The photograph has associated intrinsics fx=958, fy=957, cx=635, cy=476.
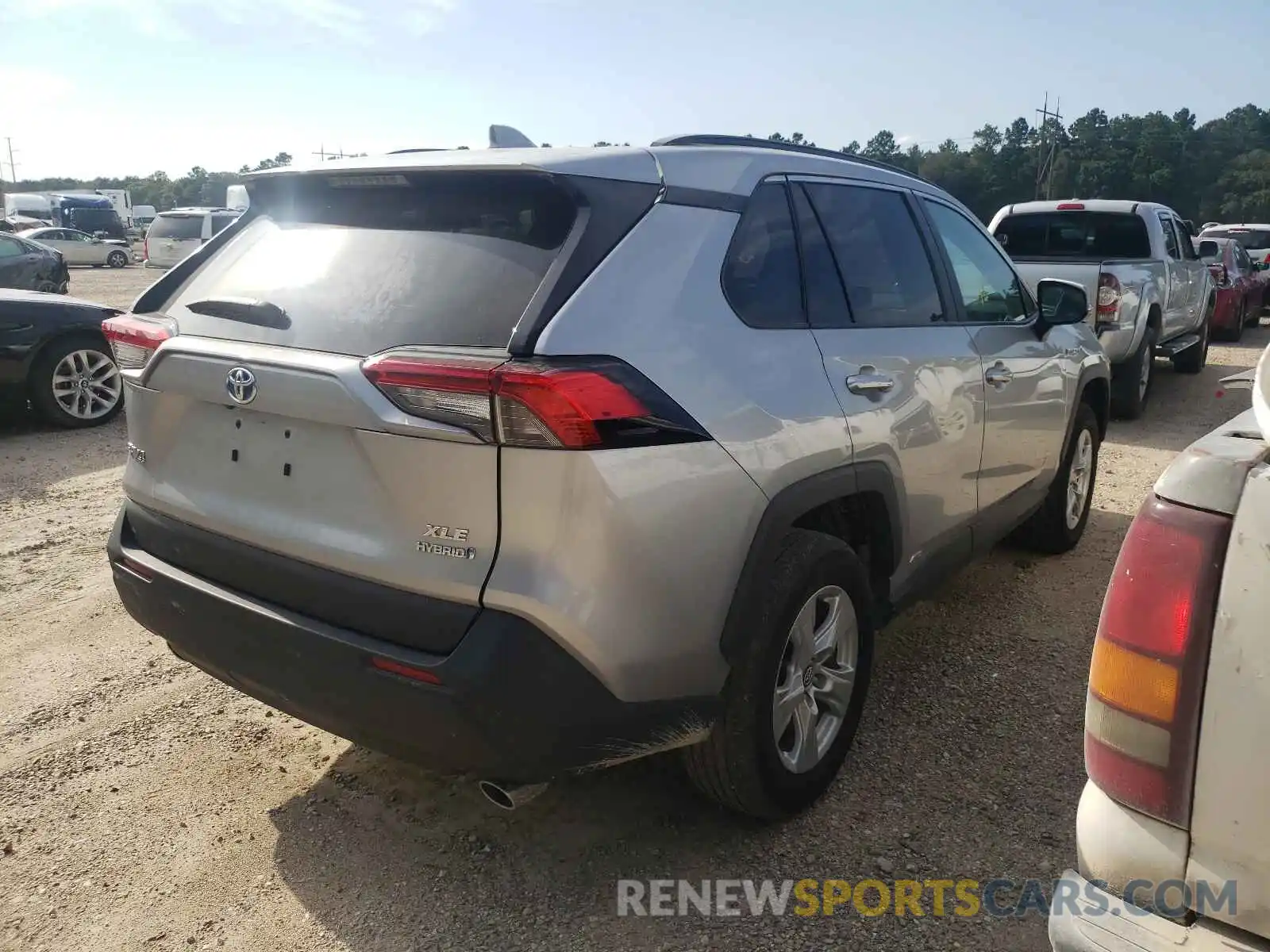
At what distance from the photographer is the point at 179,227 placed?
73.4ft

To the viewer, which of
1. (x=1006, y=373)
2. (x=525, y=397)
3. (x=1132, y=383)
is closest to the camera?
(x=525, y=397)

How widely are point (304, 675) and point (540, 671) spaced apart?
623mm

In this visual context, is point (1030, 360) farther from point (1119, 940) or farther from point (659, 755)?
point (1119, 940)

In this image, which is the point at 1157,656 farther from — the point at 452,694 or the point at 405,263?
the point at 405,263

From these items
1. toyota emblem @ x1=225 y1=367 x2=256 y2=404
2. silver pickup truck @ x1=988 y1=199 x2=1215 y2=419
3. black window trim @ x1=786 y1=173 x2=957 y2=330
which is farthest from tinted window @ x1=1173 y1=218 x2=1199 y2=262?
toyota emblem @ x1=225 y1=367 x2=256 y2=404

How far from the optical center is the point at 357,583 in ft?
7.23

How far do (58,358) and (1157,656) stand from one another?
26.8ft

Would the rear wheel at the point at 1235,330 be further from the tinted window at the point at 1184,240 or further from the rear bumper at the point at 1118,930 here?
the rear bumper at the point at 1118,930

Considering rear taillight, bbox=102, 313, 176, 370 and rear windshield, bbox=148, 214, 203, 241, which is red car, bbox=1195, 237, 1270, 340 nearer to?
rear taillight, bbox=102, 313, 176, 370

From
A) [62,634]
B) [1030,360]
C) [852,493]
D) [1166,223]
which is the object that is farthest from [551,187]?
[1166,223]

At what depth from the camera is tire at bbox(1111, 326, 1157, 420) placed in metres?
8.54

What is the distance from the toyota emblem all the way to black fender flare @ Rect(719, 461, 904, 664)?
1.27m

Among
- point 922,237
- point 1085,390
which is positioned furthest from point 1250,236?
point 922,237

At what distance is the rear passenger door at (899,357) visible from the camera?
288cm
